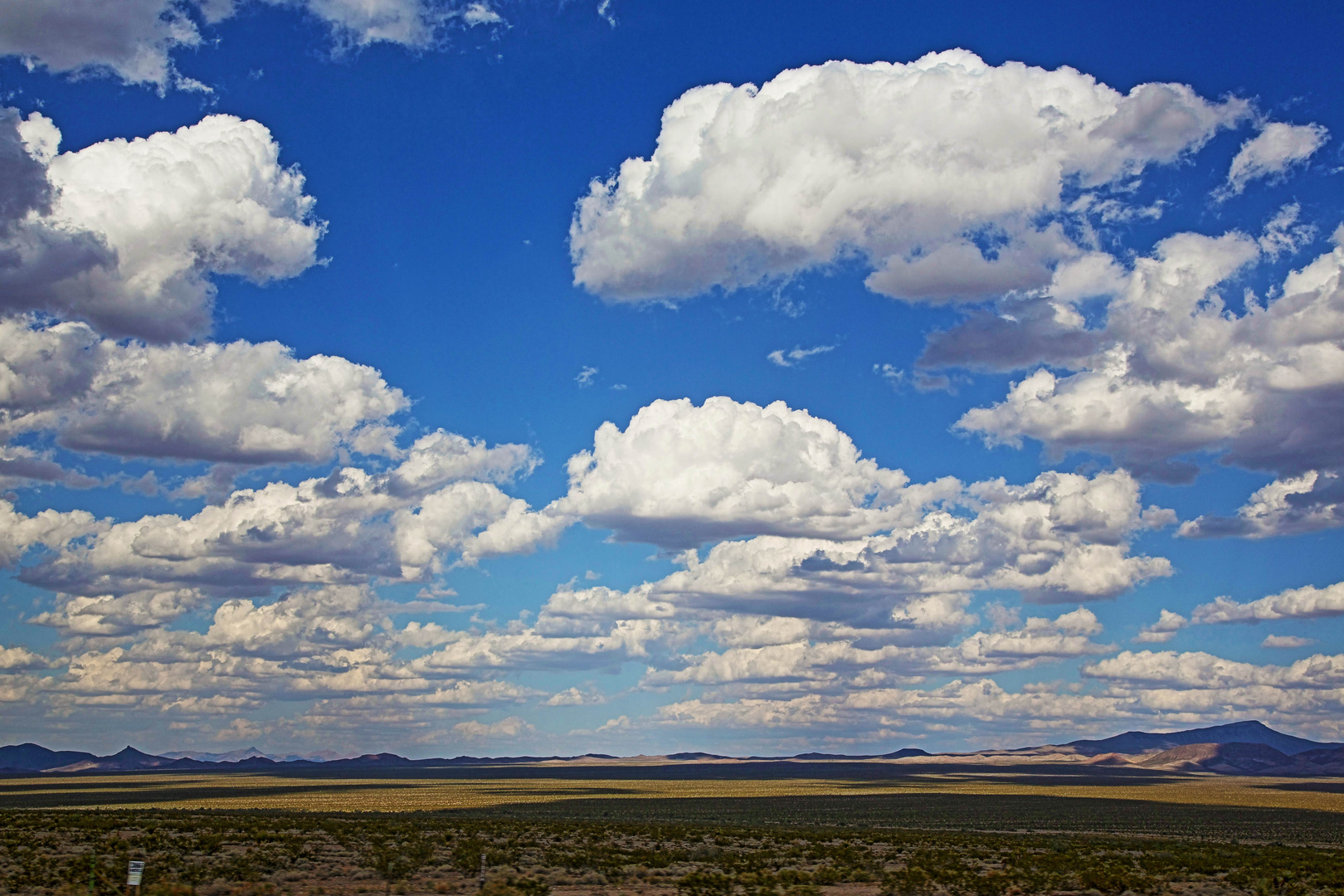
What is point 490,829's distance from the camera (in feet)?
211

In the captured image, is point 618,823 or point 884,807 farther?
point 884,807

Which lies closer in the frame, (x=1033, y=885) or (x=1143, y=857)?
(x=1033, y=885)

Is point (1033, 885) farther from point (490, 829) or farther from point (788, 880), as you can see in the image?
point (490, 829)

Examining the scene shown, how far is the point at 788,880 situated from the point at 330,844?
2239 centimetres

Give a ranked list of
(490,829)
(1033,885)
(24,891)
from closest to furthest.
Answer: (24,891) < (1033,885) < (490,829)

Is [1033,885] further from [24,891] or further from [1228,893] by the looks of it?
[24,891]

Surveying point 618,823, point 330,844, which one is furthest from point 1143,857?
point 330,844

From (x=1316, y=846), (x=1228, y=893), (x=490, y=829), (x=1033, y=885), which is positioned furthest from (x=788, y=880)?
(x=1316, y=846)

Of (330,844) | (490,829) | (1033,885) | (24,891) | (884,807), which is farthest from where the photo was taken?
(884,807)

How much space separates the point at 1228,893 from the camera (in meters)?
44.0

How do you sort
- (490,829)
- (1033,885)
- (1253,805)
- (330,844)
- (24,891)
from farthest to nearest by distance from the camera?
(1253,805) < (490,829) < (330,844) < (1033,885) < (24,891)

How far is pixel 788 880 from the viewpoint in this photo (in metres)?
44.0

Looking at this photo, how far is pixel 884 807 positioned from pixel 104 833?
7730 centimetres

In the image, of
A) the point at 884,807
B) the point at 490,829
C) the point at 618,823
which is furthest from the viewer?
the point at 884,807
